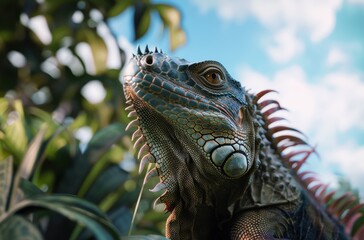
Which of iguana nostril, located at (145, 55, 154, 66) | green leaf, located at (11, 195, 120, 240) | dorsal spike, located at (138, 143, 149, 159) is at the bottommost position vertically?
green leaf, located at (11, 195, 120, 240)

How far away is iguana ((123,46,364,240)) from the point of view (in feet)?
5.62

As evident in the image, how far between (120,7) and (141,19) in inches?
13.5

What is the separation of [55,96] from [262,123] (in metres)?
5.29

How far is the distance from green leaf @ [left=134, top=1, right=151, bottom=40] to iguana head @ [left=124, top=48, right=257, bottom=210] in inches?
Answer: 194

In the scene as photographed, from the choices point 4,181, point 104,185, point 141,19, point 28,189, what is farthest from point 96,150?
A: point 141,19

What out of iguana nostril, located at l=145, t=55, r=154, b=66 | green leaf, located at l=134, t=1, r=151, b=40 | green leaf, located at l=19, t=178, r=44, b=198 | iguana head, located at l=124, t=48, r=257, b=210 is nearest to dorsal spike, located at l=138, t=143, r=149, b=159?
iguana head, located at l=124, t=48, r=257, b=210

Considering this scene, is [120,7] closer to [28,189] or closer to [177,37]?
[177,37]

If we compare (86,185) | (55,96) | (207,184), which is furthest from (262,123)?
(55,96)

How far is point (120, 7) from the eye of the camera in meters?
6.75

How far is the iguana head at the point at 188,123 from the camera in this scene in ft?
5.60

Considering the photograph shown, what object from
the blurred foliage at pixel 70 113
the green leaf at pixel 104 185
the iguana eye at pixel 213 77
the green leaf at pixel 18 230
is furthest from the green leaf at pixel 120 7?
the green leaf at pixel 18 230

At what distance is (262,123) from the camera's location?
6.72 feet

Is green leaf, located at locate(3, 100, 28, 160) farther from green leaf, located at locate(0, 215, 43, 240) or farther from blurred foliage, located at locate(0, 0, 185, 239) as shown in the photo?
green leaf, located at locate(0, 215, 43, 240)

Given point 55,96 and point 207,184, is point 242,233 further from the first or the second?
point 55,96
